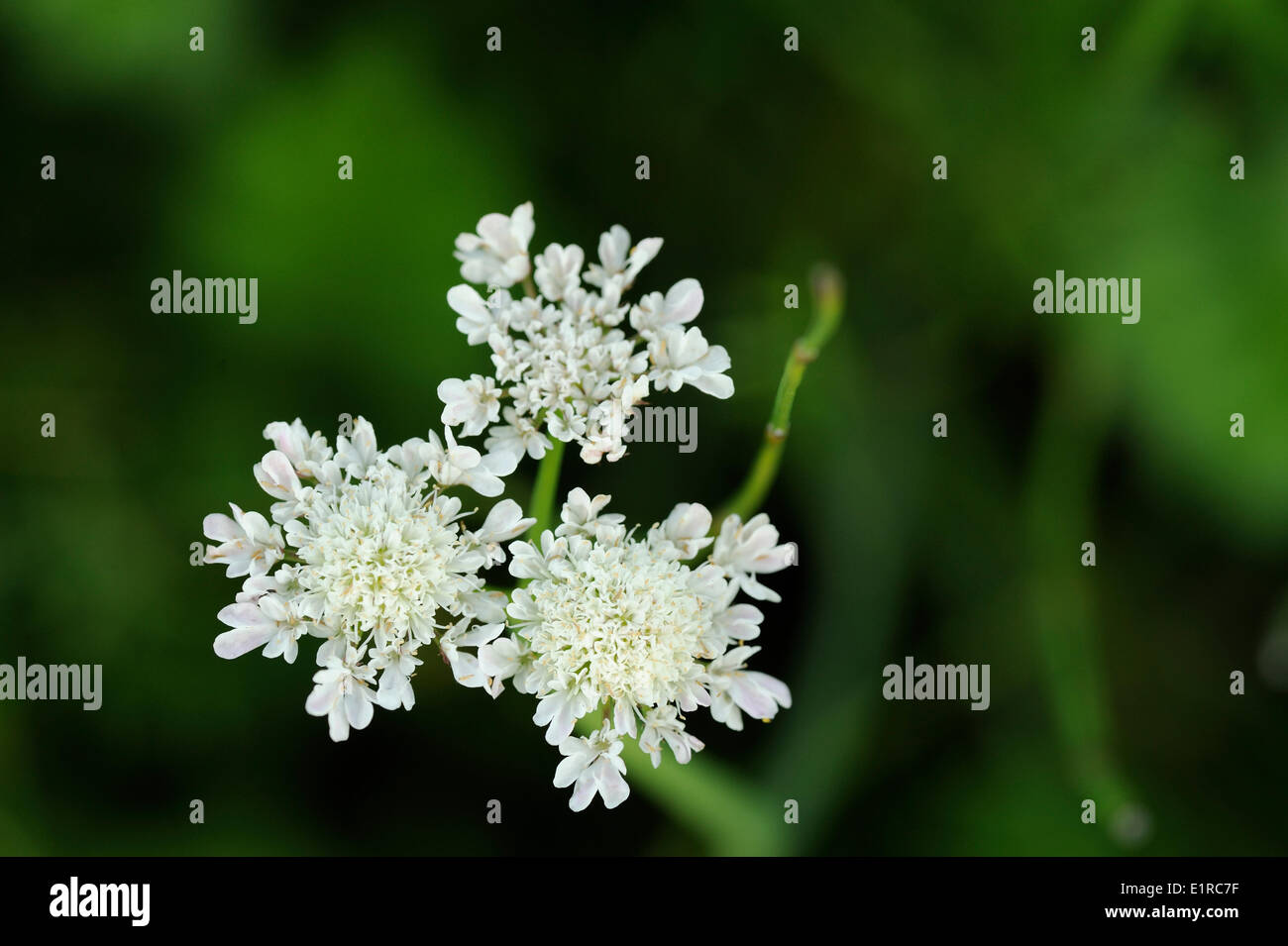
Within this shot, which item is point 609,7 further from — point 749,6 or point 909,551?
point 909,551

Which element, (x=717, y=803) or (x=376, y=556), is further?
(x=717, y=803)

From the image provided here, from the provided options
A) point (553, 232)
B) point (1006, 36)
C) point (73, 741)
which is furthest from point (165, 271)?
point (1006, 36)

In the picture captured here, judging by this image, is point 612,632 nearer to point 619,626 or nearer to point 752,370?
point 619,626

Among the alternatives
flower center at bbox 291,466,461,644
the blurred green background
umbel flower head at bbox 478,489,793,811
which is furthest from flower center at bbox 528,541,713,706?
the blurred green background

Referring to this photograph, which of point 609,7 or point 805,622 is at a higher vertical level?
point 609,7

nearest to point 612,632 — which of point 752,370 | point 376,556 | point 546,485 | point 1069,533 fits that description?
point 546,485

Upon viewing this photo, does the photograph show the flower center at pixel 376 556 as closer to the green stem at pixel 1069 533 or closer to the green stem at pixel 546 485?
the green stem at pixel 546 485
